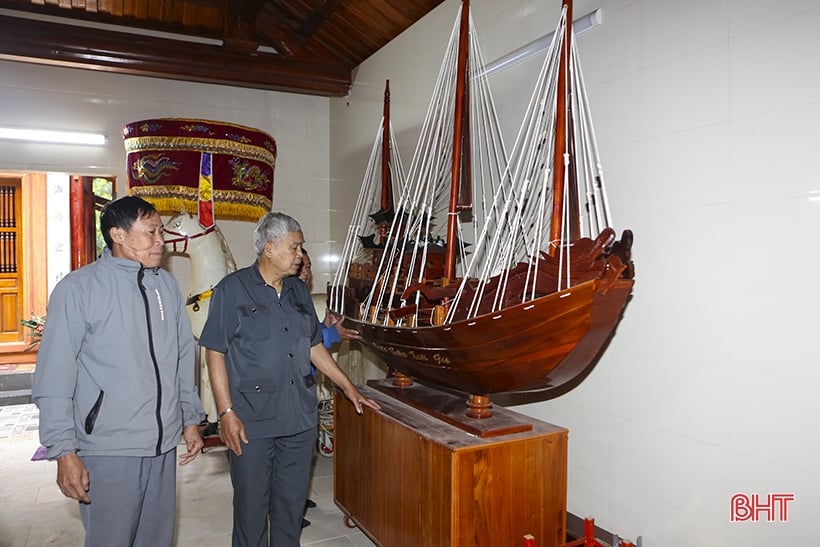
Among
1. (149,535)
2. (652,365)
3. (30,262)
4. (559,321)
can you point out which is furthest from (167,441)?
(30,262)

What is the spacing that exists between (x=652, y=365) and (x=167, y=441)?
5.54ft

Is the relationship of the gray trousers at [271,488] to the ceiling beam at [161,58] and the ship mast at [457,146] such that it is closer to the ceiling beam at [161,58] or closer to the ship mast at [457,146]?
the ship mast at [457,146]

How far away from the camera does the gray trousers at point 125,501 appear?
5.89ft

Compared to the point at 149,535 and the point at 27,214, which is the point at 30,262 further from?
the point at 149,535

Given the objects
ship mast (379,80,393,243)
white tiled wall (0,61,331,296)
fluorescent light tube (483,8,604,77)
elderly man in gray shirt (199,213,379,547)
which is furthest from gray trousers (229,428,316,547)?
white tiled wall (0,61,331,296)

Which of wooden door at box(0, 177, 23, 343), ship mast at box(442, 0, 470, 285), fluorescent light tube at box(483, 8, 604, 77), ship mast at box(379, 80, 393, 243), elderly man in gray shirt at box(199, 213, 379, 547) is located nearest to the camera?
elderly man in gray shirt at box(199, 213, 379, 547)

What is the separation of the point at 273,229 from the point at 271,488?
0.98 m

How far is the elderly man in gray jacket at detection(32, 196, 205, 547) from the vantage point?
5.65 feet

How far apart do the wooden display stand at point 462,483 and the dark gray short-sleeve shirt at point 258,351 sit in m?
0.43

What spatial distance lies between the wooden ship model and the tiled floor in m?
0.93

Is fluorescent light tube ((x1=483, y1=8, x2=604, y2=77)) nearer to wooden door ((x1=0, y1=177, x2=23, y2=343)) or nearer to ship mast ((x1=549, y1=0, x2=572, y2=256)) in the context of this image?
ship mast ((x1=549, y1=0, x2=572, y2=256))

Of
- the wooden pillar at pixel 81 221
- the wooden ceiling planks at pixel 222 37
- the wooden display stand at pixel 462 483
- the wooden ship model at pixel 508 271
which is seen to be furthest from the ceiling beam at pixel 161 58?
the wooden display stand at pixel 462 483

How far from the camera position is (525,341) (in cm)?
189

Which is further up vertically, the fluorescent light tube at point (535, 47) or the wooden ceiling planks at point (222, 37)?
the wooden ceiling planks at point (222, 37)
